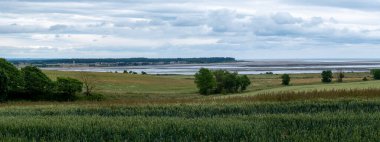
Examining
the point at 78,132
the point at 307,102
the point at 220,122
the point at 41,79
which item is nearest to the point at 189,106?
the point at 307,102

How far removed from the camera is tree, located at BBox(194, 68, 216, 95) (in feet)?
246

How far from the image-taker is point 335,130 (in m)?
13.4

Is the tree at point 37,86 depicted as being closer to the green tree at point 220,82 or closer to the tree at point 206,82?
the tree at point 206,82

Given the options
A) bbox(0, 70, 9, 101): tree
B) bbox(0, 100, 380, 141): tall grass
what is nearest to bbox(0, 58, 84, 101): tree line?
bbox(0, 70, 9, 101): tree

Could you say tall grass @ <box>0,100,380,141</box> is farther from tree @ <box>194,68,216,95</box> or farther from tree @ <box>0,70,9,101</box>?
tree @ <box>194,68,216,95</box>

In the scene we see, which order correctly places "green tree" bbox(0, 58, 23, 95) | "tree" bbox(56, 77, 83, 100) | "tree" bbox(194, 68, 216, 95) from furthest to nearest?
1. "tree" bbox(194, 68, 216, 95)
2. "tree" bbox(56, 77, 83, 100)
3. "green tree" bbox(0, 58, 23, 95)

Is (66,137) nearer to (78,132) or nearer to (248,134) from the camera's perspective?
(78,132)

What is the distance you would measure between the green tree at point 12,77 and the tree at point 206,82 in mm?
30647

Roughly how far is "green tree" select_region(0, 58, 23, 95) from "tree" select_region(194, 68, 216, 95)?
101 ft

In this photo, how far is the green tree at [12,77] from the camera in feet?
157

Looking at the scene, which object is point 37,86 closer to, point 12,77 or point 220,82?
point 12,77

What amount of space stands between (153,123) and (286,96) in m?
11.6

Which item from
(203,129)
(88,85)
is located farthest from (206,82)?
(203,129)

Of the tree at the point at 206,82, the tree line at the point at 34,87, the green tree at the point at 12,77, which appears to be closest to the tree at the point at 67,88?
the tree line at the point at 34,87
